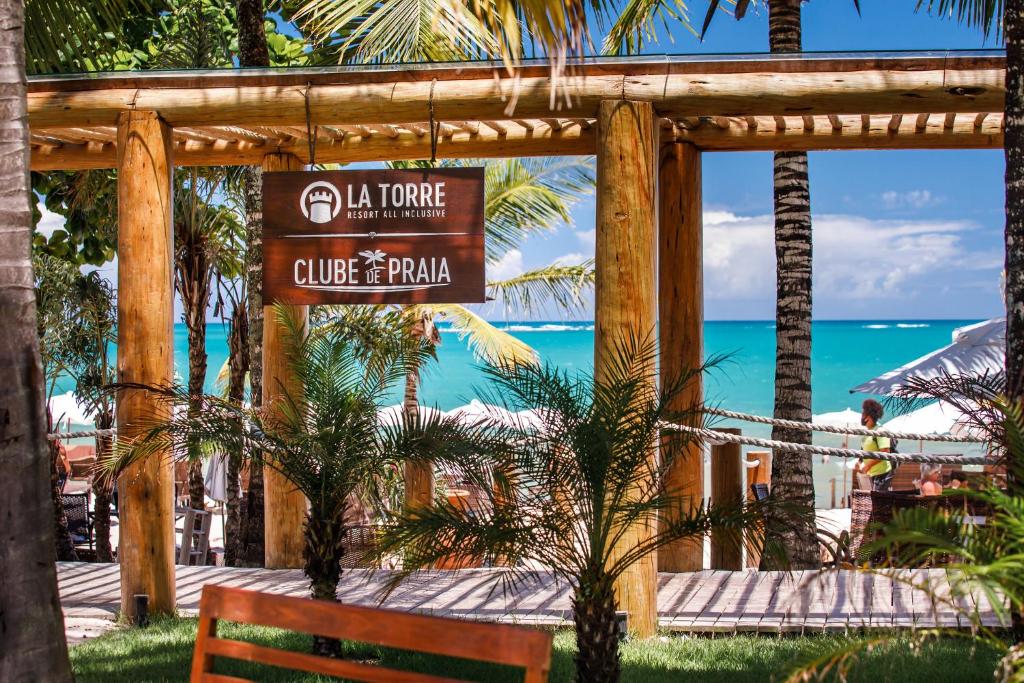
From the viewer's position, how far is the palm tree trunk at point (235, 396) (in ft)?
41.3

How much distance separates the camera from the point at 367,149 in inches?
320

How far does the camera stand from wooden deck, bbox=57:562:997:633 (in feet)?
21.9

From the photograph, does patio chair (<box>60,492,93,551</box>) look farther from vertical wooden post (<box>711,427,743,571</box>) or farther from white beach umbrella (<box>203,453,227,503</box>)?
vertical wooden post (<box>711,427,743,571</box>)

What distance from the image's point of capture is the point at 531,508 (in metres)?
5.14

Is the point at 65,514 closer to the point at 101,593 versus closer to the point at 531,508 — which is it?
the point at 101,593

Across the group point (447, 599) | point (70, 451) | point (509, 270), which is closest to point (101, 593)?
point (447, 599)

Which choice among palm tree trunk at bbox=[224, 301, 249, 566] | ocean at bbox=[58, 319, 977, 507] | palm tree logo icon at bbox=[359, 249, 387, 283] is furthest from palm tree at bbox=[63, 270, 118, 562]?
ocean at bbox=[58, 319, 977, 507]

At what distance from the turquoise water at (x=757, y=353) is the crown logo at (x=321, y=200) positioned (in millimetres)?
49051

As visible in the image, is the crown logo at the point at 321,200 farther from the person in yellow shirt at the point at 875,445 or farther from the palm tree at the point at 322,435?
the person in yellow shirt at the point at 875,445

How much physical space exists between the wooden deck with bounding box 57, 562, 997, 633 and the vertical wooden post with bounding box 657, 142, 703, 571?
23.2 inches

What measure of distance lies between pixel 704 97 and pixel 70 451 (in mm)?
19159

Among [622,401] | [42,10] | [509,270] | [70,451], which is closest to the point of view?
[622,401]

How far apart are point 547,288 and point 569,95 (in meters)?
11.9

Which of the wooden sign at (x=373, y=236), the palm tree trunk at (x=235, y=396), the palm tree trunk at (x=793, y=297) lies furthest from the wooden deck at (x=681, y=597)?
the palm tree trunk at (x=235, y=396)
